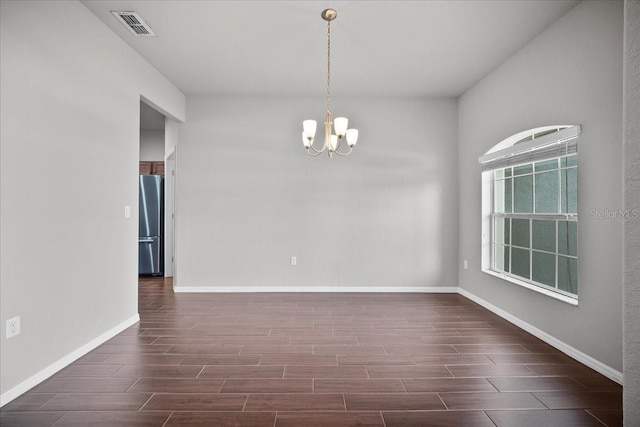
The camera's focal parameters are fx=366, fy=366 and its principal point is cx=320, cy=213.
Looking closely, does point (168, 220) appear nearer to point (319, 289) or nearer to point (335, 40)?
point (319, 289)

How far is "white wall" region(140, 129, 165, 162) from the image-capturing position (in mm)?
6875

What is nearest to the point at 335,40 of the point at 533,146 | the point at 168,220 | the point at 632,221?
the point at 533,146

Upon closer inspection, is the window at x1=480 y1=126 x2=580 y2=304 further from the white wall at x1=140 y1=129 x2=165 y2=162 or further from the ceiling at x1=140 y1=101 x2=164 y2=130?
the white wall at x1=140 y1=129 x2=165 y2=162

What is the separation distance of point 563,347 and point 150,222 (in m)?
5.95

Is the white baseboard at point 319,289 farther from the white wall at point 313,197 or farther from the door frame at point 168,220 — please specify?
the door frame at point 168,220

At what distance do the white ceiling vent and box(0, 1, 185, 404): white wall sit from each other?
0.22m

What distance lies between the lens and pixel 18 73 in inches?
90.0

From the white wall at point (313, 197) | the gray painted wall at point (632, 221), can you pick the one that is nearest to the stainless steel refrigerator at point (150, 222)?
the white wall at point (313, 197)

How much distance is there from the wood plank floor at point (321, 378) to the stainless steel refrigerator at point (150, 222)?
8.84 ft

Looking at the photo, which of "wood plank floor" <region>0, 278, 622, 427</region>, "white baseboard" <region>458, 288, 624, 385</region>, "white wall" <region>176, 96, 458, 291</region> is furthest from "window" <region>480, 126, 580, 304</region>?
"white wall" <region>176, 96, 458, 291</region>

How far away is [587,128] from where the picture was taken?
2752mm

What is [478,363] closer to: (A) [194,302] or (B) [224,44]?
(A) [194,302]

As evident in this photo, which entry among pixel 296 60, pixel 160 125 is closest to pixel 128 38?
pixel 296 60

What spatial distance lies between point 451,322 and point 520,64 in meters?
2.67
